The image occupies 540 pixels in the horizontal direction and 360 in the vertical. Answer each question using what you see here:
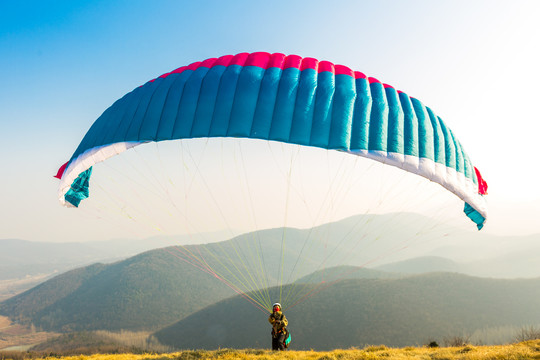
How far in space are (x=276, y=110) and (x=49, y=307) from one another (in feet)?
756

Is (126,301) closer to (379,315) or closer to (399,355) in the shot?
(379,315)

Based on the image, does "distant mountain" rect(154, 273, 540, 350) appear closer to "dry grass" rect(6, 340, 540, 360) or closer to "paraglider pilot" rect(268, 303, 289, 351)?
"dry grass" rect(6, 340, 540, 360)

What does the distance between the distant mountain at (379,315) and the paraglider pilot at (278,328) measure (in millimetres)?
76148

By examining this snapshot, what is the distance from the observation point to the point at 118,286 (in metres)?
182

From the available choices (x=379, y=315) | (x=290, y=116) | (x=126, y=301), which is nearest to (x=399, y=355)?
(x=290, y=116)

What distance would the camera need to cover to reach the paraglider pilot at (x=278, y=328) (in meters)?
10.7

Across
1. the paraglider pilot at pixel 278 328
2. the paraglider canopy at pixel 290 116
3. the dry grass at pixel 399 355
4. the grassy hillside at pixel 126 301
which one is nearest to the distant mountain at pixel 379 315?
the grassy hillside at pixel 126 301

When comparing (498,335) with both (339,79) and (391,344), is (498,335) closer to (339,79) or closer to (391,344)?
(391,344)

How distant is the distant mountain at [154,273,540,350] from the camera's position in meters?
84.8

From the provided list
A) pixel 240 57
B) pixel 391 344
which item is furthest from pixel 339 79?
pixel 391 344

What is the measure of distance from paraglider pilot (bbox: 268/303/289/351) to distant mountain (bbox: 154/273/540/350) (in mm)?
76148

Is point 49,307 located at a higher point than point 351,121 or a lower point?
lower

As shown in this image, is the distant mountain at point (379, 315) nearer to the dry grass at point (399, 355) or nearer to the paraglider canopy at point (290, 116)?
the dry grass at point (399, 355)

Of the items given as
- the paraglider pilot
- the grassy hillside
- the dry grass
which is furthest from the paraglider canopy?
the grassy hillside
